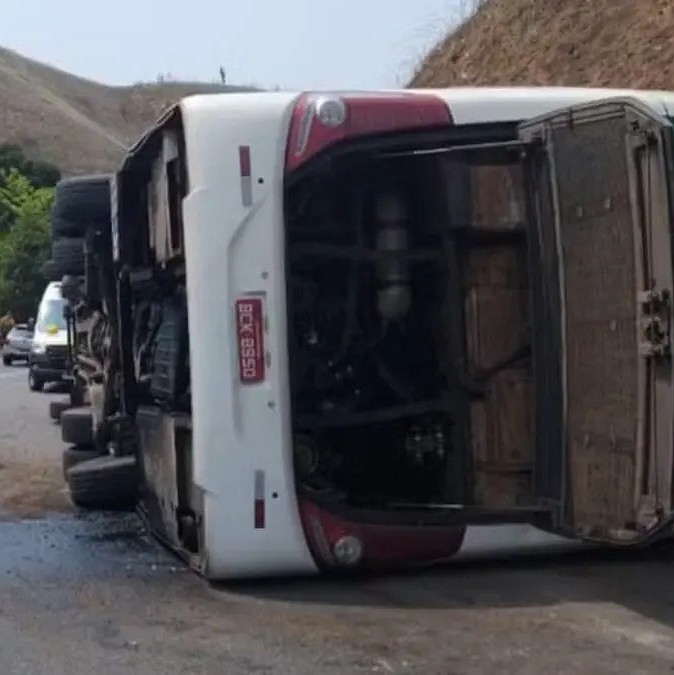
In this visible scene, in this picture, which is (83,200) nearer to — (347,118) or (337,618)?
(347,118)

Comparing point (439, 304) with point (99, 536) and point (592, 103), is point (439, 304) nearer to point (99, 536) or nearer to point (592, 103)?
point (592, 103)

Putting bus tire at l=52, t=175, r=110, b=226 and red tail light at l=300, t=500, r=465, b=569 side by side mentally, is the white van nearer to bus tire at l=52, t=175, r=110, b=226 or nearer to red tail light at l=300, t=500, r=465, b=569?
bus tire at l=52, t=175, r=110, b=226

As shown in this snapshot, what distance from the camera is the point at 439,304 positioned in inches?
326

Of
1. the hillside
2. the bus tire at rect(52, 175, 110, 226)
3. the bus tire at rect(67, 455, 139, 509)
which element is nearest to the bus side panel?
the bus tire at rect(67, 455, 139, 509)

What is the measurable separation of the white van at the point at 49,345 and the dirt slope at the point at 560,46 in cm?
643

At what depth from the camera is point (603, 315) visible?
7.29m

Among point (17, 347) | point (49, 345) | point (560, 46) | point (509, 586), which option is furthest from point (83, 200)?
point (17, 347)

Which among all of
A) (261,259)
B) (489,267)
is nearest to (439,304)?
(489,267)

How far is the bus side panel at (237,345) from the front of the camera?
7.66 m

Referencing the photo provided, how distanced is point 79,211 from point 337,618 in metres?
5.61

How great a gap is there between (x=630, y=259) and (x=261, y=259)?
1596 mm

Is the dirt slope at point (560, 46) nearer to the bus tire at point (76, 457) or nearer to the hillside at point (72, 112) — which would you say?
the bus tire at point (76, 457)

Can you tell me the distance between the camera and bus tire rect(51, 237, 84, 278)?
1319 cm

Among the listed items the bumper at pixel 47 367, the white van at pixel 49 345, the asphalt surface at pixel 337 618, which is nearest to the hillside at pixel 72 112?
the white van at pixel 49 345
